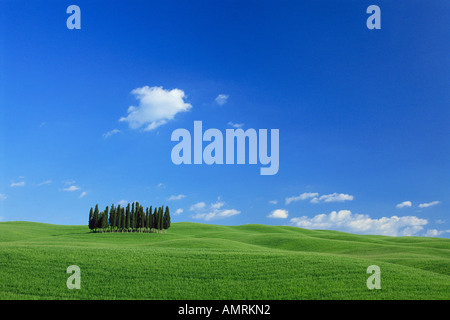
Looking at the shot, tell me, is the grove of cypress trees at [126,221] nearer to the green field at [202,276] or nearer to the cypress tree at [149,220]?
the cypress tree at [149,220]

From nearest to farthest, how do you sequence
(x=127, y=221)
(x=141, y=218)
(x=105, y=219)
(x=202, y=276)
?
(x=202, y=276) → (x=127, y=221) → (x=105, y=219) → (x=141, y=218)

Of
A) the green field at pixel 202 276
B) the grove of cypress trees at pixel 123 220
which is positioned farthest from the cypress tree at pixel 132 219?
the green field at pixel 202 276

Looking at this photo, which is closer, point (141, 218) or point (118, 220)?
point (118, 220)

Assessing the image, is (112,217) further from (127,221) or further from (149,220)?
(149,220)

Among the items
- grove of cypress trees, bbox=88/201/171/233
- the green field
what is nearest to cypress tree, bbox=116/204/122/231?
grove of cypress trees, bbox=88/201/171/233

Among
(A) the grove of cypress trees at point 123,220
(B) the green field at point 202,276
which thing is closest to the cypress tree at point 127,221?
(A) the grove of cypress trees at point 123,220

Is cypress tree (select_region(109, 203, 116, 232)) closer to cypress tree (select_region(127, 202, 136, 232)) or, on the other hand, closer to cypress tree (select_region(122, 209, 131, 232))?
cypress tree (select_region(122, 209, 131, 232))

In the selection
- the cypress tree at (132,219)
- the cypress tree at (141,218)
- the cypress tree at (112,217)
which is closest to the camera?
the cypress tree at (112,217)

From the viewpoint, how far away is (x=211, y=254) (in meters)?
34.8

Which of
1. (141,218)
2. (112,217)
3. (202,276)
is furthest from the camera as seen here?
(141,218)

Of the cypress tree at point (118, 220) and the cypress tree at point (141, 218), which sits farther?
the cypress tree at point (141, 218)

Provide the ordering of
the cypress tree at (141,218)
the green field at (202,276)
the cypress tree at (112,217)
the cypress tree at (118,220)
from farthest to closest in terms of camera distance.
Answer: the cypress tree at (141,218)
the cypress tree at (112,217)
the cypress tree at (118,220)
the green field at (202,276)

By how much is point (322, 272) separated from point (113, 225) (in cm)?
6987

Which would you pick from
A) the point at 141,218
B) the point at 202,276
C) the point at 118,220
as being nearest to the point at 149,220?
the point at 141,218
